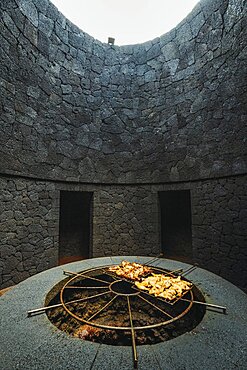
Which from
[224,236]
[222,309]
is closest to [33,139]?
[222,309]

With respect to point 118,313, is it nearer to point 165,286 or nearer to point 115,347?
point 165,286

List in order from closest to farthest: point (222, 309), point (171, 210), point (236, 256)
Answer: point (222, 309)
point (236, 256)
point (171, 210)

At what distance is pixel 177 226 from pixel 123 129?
3735 millimetres

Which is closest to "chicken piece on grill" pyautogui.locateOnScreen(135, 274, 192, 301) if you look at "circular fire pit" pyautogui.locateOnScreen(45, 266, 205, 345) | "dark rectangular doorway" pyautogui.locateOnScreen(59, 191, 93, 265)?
"circular fire pit" pyautogui.locateOnScreen(45, 266, 205, 345)

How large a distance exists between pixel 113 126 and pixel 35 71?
7.49 feet

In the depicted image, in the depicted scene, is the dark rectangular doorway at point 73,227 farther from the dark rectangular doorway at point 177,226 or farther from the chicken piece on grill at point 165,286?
the chicken piece on grill at point 165,286

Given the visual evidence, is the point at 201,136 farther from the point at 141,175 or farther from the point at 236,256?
the point at 236,256

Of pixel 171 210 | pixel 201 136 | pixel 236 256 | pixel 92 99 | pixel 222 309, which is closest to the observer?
pixel 222 309

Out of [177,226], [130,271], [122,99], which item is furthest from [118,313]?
[122,99]

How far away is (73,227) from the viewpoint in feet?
19.5

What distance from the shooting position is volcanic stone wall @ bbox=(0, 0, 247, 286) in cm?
372

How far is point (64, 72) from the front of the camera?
474 centimetres

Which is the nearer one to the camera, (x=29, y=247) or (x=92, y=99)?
(x=29, y=247)

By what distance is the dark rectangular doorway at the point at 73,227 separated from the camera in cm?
573
